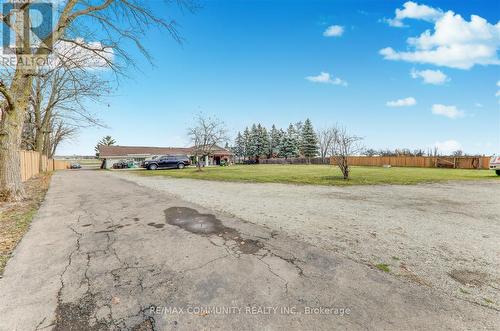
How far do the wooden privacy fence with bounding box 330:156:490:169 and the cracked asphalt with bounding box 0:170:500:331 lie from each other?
120 ft

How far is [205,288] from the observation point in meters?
2.79

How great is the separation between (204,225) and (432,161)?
43.2 metres

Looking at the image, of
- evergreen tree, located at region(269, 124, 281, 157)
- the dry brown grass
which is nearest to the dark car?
the dry brown grass

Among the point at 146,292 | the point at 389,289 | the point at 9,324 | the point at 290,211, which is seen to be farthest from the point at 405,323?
the point at 290,211

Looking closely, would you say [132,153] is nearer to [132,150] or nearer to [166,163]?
[132,150]

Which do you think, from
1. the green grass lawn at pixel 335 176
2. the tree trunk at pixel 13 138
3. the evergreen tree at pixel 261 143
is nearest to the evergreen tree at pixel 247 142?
the evergreen tree at pixel 261 143

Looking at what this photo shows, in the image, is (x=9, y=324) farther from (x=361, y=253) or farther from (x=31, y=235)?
(x=361, y=253)

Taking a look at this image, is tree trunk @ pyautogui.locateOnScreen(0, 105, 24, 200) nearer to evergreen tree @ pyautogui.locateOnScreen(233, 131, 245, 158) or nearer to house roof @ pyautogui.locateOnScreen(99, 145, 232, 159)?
house roof @ pyautogui.locateOnScreen(99, 145, 232, 159)

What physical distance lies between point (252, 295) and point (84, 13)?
1121 cm

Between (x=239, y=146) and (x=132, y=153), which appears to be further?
(x=239, y=146)

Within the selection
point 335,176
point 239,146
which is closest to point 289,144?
point 239,146

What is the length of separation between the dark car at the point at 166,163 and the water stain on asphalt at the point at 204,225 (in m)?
26.2

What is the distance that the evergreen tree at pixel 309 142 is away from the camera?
60.5 metres

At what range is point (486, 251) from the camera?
12.8 ft
